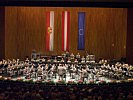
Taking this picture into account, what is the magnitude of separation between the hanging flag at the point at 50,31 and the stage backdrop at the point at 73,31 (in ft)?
0.96

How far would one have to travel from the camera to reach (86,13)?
2727cm

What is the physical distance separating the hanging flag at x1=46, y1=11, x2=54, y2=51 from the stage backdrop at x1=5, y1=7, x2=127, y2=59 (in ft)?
0.96

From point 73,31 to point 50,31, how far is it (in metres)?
2.07

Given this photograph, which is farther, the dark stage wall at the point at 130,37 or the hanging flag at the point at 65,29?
the hanging flag at the point at 65,29

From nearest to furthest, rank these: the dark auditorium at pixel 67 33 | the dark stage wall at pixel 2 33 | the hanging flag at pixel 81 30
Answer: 1. the dark stage wall at pixel 2 33
2. the dark auditorium at pixel 67 33
3. the hanging flag at pixel 81 30

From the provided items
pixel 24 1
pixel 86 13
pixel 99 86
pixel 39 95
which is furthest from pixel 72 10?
pixel 39 95

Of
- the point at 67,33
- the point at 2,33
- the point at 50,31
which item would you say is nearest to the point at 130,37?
the point at 67,33

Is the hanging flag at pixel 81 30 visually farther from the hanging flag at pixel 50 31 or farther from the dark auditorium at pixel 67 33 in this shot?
the hanging flag at pixel 50 31

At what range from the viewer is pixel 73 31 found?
27688 millimetres

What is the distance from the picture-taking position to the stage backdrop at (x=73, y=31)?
26888 mm

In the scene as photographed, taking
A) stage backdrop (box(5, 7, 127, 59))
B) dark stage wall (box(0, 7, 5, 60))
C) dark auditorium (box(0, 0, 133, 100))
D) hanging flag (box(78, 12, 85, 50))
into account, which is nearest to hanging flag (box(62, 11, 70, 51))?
dark auditorium (box(0, 0, 133, 100))

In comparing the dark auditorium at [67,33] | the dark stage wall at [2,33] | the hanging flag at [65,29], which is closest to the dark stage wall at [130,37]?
the dark auditorium at [67,33]

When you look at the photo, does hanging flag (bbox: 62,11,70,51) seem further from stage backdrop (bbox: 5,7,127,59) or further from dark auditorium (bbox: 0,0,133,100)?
stage backdrop (bbox: 5,7,127,59)

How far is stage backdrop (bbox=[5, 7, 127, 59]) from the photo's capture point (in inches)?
1059
